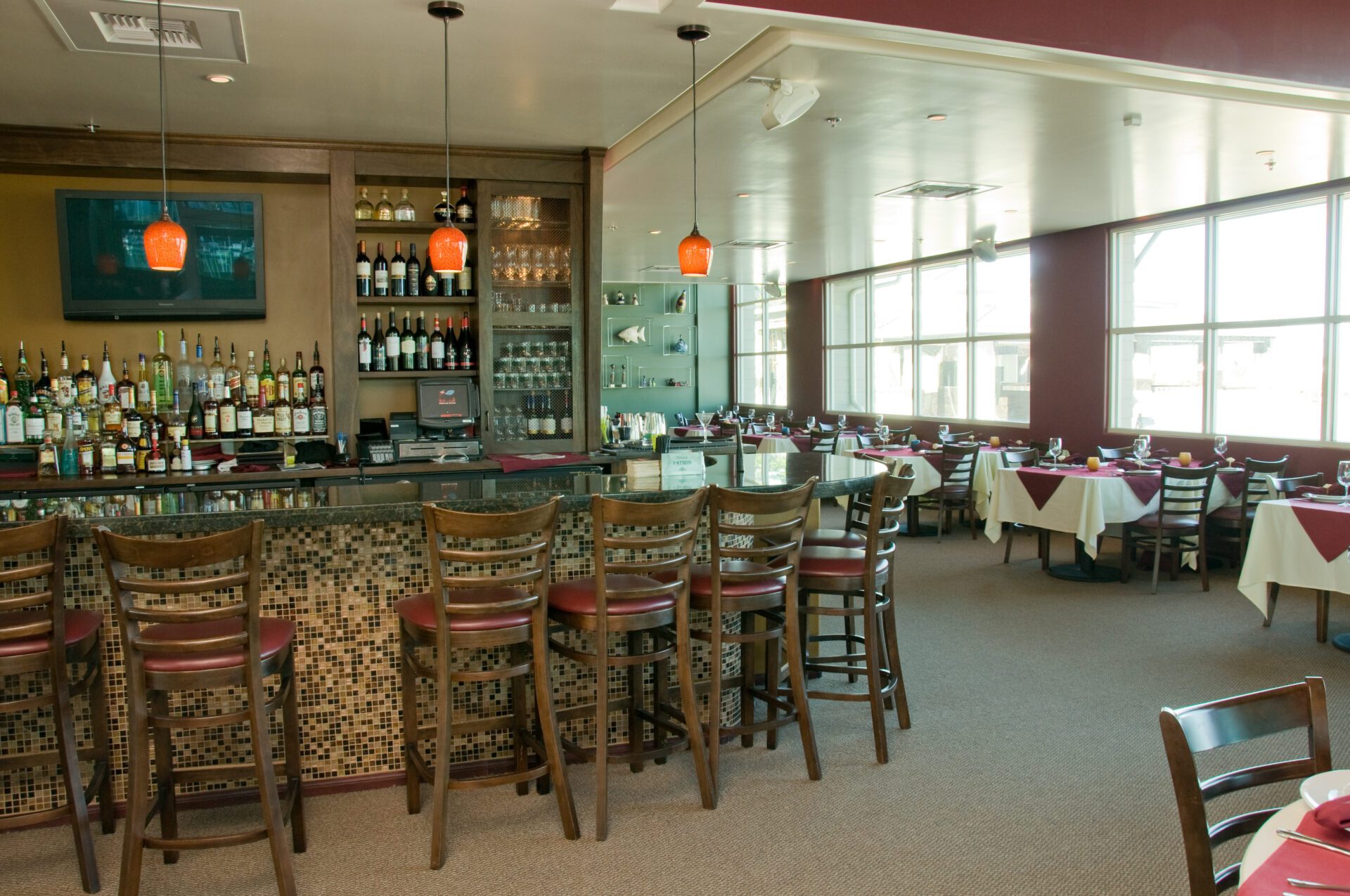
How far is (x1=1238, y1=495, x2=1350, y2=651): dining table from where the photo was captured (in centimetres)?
507

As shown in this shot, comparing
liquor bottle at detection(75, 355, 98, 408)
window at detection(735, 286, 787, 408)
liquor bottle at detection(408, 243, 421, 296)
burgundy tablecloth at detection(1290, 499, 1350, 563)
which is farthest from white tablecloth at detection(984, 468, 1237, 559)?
window at detection(735, 286, 787, 408)

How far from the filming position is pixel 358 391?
6.24 meters

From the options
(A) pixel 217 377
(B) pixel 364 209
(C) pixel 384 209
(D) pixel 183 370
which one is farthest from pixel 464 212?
(D) pixel 183 370

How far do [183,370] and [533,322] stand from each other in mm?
2207

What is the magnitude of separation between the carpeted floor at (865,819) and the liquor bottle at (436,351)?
133 inches

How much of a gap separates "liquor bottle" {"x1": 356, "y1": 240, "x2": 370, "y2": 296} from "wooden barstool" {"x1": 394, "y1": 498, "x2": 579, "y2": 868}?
135 inches

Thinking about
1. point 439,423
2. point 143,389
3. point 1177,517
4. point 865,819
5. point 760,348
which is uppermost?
point 760,348

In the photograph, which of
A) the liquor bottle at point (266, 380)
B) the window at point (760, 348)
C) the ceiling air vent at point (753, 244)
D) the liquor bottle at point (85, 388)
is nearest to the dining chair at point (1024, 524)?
the ceiling air vent at point (753, 244)

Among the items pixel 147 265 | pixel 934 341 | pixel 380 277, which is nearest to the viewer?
pixel 147 265

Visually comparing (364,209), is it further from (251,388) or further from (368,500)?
(368,500)

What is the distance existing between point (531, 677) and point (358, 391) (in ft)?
10.5

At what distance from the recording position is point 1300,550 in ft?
17.3

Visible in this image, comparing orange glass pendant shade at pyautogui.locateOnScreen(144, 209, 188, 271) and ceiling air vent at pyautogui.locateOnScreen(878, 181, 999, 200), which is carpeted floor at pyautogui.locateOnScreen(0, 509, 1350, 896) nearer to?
orange glass pendant shade at pyautogui.locateOnScreen(144, 209, 188, 271)

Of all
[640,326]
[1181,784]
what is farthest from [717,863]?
[640,326]
